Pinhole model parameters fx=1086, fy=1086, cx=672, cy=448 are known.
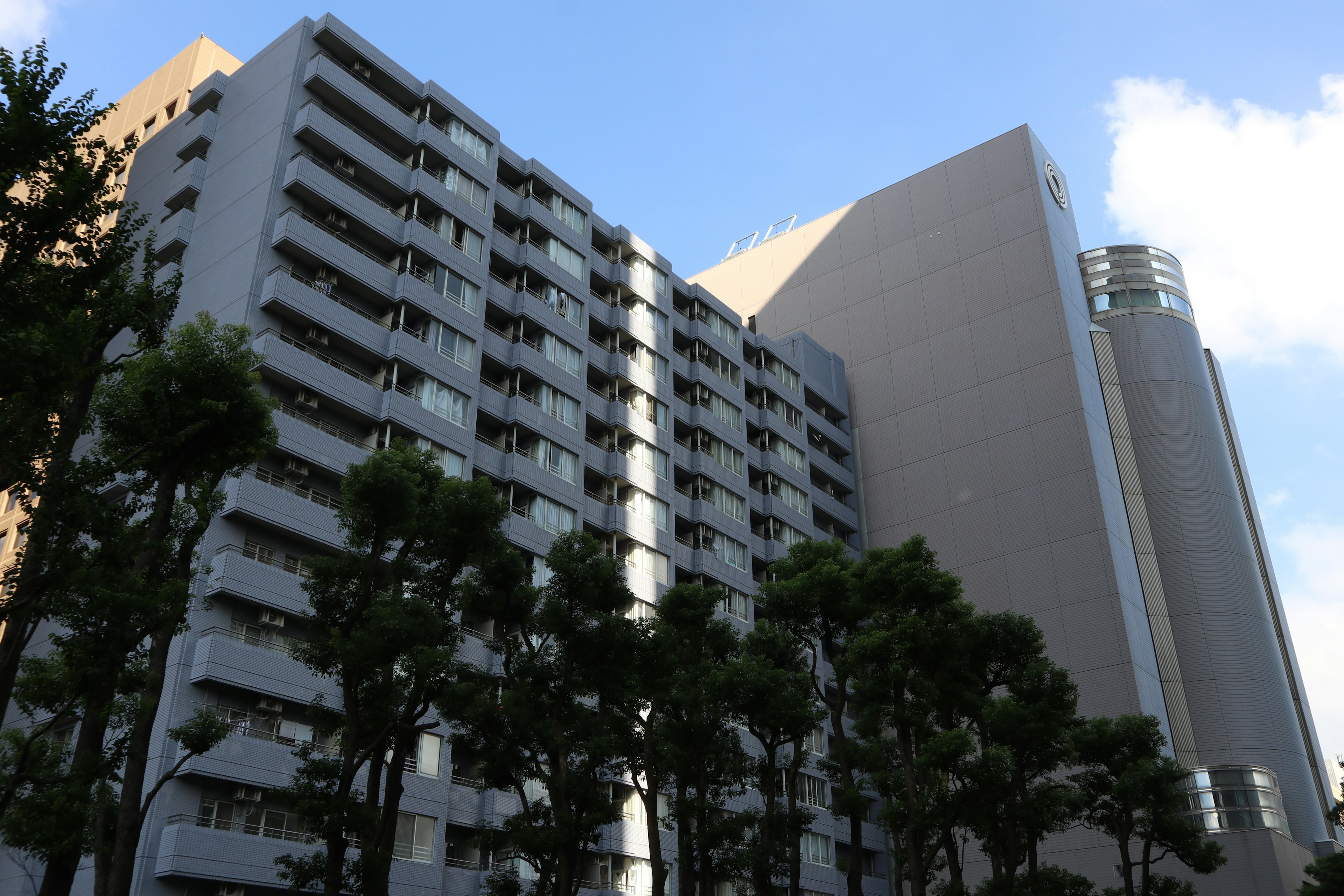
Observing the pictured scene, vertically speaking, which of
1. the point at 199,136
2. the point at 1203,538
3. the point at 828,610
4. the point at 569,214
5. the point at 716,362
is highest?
the point at 569,214

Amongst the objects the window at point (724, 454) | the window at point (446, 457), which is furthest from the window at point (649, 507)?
the window at point (446, 457)

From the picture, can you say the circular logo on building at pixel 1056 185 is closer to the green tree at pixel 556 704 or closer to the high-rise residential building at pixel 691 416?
the high-rise residential building at pixel 691 416

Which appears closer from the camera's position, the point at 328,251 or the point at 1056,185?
the point at 328,251

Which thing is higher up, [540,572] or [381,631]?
[540,572]

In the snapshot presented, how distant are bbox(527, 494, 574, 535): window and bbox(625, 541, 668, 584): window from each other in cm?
491

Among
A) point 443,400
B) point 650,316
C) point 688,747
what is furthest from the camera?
point 650,316

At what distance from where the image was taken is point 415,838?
4156 centimetres

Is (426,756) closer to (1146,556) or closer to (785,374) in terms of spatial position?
(785,374)

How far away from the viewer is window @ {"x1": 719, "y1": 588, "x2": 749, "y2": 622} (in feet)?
209

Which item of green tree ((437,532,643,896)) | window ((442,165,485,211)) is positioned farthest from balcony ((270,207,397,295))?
green tree ((437,532,643,896))

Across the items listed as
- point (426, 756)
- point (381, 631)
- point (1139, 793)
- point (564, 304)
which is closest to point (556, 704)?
point (381, 631)

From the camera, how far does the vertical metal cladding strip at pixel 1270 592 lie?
229ft

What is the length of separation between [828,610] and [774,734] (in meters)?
5.42

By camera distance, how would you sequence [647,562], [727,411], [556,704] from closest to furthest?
[556,704]
[647,562]
[727,411]
